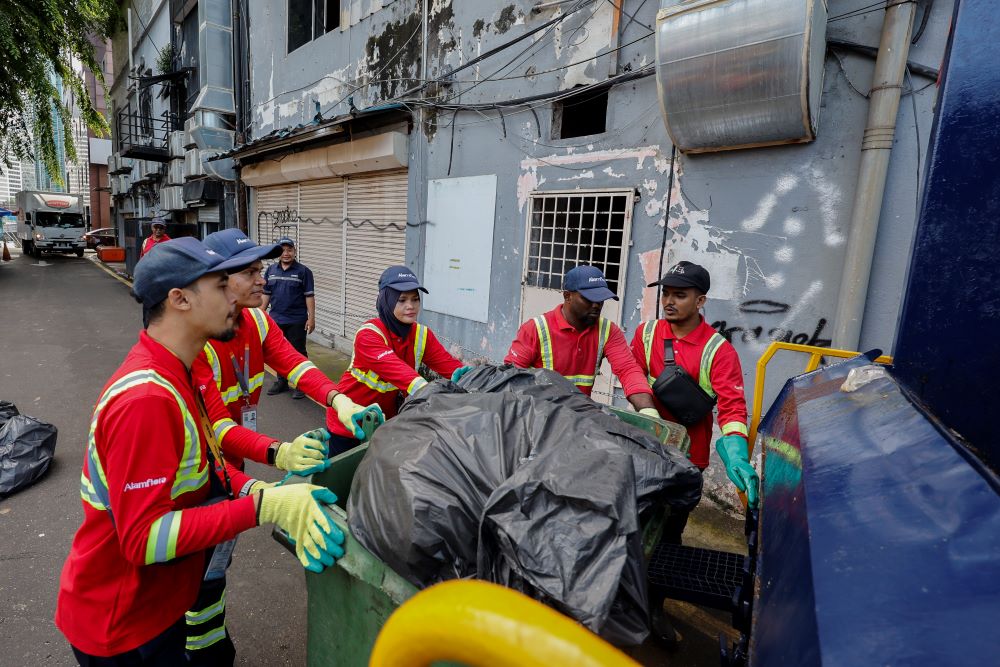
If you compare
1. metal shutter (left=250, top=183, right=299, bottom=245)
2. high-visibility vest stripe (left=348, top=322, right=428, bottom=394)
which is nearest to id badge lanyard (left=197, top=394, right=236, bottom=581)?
high-visibility vest stripe (left=348, top=322, right=428, bottom=394)

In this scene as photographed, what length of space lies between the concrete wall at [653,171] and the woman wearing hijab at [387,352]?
7.71 ft

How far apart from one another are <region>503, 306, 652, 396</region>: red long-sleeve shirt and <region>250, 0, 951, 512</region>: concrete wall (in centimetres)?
147

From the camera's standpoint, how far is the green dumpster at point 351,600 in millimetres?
1391

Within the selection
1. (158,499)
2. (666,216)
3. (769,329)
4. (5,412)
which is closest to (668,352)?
(769,329)

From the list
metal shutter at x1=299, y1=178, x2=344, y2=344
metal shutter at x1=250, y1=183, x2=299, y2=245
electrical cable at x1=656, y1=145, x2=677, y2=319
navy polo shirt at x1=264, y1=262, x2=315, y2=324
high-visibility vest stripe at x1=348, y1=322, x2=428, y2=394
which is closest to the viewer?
high-visibility vest stripe at x1=348, y1=322, x2=428, y2=394

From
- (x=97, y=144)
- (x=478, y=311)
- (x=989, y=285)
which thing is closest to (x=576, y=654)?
(x=989, y=285)

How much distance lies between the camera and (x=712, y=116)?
3857mm

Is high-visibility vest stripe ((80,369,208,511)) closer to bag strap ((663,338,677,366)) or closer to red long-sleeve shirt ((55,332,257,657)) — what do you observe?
red long-sleeve shirt ((55,332,257,657))

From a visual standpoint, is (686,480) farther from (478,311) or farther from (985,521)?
(478,311)

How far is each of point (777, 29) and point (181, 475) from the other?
13.0 ft

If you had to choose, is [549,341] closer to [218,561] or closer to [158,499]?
[218,561]

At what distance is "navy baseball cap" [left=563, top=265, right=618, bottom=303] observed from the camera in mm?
2982

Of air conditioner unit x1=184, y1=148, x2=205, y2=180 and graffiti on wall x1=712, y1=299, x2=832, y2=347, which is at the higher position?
air conditioner unit x1=184, y1=148, x2=205, y2=180

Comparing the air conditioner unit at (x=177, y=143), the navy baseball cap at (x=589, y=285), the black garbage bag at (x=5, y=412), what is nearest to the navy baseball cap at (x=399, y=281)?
the navy baseball cap at (x=589, y=285)
